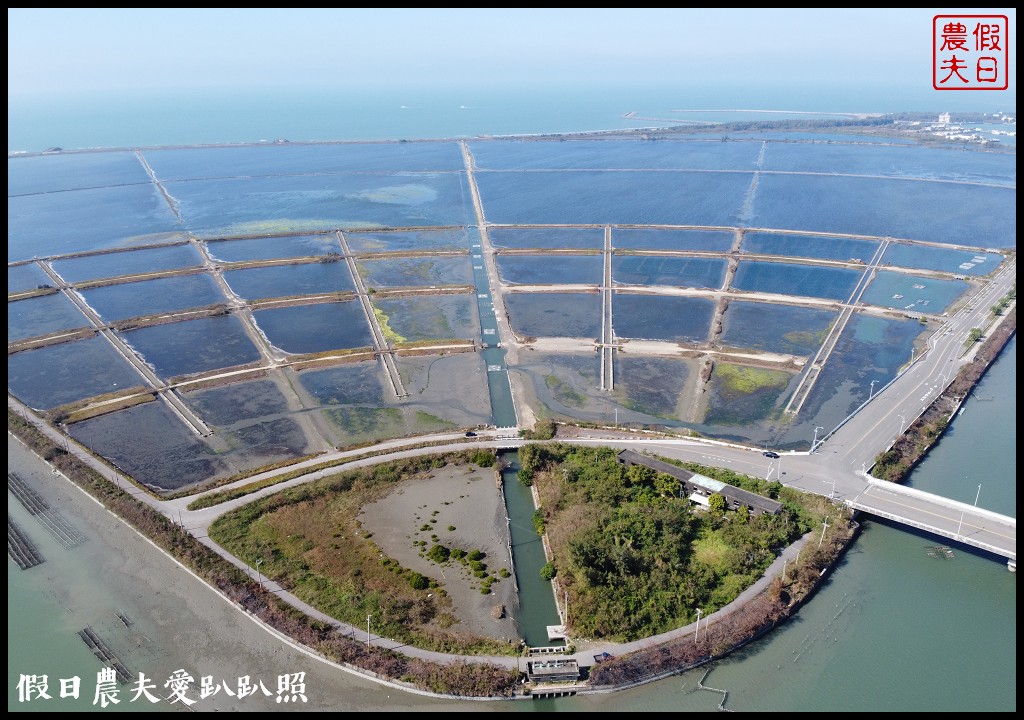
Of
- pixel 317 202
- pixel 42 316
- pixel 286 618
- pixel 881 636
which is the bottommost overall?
pixel 881 636

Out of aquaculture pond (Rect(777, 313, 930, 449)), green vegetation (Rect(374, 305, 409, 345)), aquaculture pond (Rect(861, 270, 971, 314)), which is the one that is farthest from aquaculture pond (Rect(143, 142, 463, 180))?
aquaculture pond (Rect(777, 313, 930, 449))

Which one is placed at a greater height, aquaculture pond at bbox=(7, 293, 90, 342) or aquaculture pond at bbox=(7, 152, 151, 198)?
aquaculture pond at bbox=(7, 152, 151, 198)

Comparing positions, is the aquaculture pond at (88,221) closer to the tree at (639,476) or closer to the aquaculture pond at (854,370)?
the tree at (639,476)

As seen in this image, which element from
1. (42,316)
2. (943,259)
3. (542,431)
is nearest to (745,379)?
(542,431)

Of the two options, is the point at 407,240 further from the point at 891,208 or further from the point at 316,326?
the point at 891,208

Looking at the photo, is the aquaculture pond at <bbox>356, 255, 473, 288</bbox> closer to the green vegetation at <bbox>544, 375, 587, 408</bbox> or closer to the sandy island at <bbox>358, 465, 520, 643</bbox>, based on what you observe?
the green vegetation at <bbox>544, 375, 587, 408</bbox>

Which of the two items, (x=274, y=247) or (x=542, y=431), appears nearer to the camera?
(x=542, y=431)
